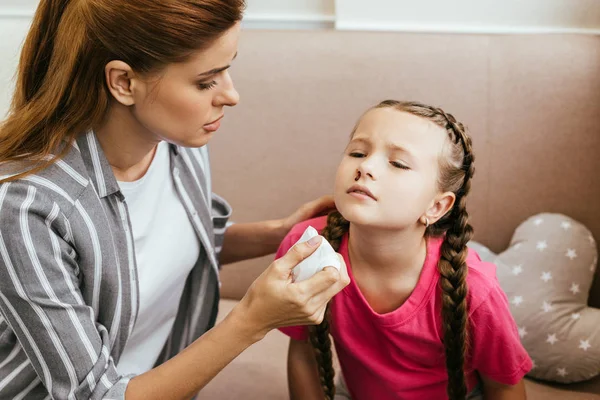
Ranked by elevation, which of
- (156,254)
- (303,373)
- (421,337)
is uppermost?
(156,254)

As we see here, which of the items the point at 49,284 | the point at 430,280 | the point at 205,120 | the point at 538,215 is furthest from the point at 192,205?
the point at 538,215

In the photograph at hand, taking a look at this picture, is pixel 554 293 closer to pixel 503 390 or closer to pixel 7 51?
pixel 503 390

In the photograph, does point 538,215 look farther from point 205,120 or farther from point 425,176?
point 205,120

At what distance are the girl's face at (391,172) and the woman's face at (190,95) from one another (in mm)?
232

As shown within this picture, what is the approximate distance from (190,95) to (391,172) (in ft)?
1.12

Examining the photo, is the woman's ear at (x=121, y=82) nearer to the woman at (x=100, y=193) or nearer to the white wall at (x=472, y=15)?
the woman at (x=100, y=193)

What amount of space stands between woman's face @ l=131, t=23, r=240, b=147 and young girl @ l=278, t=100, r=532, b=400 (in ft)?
0.78

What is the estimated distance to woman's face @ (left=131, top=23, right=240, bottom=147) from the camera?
1.12 meters

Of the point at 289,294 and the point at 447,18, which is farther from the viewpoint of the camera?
the point at 447,18

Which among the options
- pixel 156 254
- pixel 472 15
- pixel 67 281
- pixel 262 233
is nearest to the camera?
pixel 67 281

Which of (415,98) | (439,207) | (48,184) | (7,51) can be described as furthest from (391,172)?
(7,51)

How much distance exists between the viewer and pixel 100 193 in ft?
3.91

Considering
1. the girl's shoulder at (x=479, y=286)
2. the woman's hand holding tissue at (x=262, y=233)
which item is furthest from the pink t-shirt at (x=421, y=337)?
the woman's hand holding tissue at (x=262, y=233)

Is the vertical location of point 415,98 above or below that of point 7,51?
below
